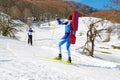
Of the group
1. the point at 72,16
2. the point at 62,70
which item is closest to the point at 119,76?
the point at 62,70

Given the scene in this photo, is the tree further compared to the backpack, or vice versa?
the tree

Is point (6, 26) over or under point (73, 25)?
over

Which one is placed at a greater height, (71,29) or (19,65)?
(71,29)

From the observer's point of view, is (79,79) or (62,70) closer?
(79,79)

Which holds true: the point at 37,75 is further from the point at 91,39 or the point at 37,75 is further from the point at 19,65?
the point at 91,39

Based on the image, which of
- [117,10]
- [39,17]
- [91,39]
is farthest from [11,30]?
[39,17]

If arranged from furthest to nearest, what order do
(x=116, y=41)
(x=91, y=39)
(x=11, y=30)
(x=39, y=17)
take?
(x=39, y=17)
(x=116, y=41)
(x=11, y=30)
(x=91, y=39)

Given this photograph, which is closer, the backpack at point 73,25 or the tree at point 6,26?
the backpack at point 73,25

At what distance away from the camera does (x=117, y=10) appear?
2203 cm

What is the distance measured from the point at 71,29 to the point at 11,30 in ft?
101

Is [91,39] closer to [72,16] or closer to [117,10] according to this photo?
[117,10]

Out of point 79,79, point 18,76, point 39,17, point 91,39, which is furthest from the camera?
point 39,17

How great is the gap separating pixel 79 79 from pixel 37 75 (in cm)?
136

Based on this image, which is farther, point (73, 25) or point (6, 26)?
point (6, 26)
